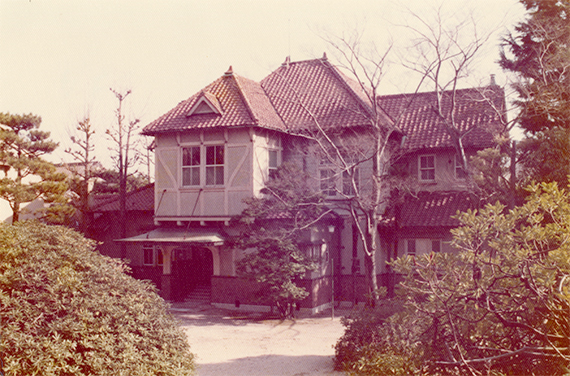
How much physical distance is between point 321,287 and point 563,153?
970 centimetres

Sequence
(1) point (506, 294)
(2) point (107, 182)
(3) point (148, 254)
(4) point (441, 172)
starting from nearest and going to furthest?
(1) point (506, 294)
(4) point (441, 172)
(3) point (148, 254)
(2) point (107, 182)

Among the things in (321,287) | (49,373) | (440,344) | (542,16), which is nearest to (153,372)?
(49,373)

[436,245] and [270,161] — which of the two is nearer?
[436,245]

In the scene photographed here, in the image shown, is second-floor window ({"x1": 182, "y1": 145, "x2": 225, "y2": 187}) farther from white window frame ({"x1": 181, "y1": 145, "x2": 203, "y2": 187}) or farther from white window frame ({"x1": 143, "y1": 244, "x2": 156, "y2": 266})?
white window frame ({"x1": 143, "y1": 244, "x2": 156, "y2": 266})

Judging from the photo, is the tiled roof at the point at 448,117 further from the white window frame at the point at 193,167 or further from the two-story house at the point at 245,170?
the white window frame at the point at 193,167

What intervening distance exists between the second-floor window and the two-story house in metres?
0.04

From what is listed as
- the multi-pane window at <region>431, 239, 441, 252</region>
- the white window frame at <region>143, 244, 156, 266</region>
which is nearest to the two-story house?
the multi-pane window at <region>431, 239, 441, 252</region>

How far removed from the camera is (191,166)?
21094 millimetres

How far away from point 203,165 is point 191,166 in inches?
22.8

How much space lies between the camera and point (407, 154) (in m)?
23.0

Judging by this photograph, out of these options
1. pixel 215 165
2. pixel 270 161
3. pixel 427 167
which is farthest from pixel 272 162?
pixel 427 167

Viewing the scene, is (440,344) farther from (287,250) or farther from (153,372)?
(287,250)

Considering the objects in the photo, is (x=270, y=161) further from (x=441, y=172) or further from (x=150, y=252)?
(x=150, y=252)

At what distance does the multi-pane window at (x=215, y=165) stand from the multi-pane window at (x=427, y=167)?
876 cm
